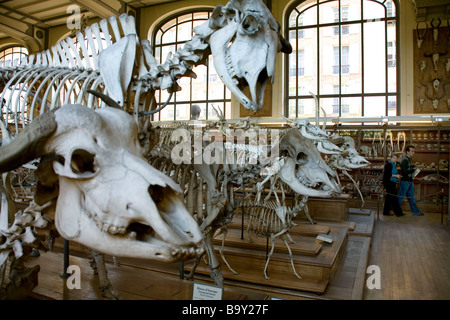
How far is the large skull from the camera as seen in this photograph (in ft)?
8.68

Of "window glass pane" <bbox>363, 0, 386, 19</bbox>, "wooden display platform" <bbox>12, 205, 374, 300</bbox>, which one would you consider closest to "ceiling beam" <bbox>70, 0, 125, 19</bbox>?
"window glass pane" <bbox>363, 0, 386, 19</bbox>

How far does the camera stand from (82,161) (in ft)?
4.20

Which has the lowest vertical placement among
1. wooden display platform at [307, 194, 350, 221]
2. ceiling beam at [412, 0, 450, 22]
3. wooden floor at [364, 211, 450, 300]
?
wooden floor at [364, 211, 450, 300]

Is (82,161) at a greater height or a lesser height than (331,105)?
lesser

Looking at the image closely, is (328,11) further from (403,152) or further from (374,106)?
(403,152)

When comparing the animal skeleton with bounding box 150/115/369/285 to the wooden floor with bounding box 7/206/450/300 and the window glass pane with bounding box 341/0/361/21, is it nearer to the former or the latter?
the wooden floor with bounding box 7/206/450/300

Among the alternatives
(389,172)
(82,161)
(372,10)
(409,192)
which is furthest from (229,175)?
(372,10)

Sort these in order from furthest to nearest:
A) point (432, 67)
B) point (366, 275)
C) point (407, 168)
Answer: point (432, 67) < point (407, 168) < point (366, 275)

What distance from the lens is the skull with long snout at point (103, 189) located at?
1089mm

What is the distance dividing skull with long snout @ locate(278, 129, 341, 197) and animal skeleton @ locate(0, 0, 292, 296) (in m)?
1.71

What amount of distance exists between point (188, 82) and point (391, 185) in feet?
30.6
